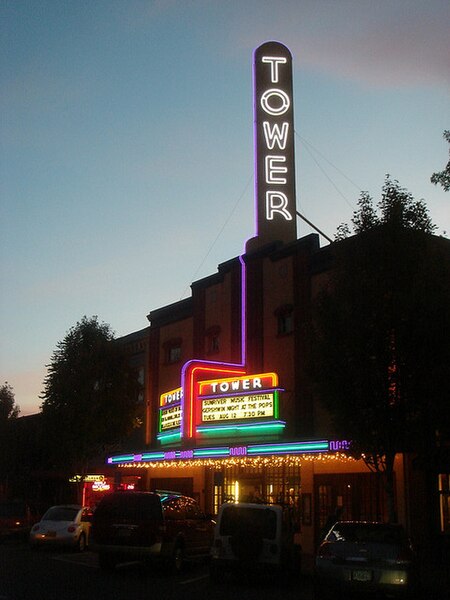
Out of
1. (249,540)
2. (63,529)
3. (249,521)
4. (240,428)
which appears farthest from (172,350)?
(249,540)

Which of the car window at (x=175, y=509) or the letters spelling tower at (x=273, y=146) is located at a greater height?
the letters spelling tower at (x=273, y=146)

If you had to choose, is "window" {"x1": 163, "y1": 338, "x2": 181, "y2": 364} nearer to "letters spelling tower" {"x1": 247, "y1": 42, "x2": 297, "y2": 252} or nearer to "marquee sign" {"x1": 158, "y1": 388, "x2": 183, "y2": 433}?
"marquee sign" {"x1": 158, "y1": 388, "x2": 183, "y2": 433}

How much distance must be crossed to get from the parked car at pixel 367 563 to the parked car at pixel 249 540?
8.17ft

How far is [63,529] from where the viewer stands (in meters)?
24.0

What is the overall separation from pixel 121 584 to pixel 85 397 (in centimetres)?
1885

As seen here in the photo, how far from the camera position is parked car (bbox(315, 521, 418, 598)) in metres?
13.7

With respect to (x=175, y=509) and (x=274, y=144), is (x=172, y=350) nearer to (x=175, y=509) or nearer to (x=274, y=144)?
(x=274, y=144)

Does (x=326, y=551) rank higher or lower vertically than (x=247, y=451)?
lower

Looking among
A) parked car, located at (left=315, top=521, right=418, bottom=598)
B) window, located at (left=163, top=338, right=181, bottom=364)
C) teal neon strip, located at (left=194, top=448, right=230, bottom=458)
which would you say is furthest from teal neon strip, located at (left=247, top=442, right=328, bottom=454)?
window, located at (left=163, top=338, right=181, bottom=364)

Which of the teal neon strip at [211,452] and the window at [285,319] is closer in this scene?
the teal neon strip at [211,452]

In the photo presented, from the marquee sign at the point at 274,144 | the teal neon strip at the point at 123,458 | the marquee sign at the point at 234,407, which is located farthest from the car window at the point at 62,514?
the marquee sign at the point at 274,144

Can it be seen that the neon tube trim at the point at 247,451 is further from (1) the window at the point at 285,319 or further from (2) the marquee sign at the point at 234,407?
(1) the window at the point at 285,319

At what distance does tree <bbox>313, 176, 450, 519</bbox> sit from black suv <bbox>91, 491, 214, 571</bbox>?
15.3 ft

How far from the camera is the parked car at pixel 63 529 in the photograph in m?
23.9
